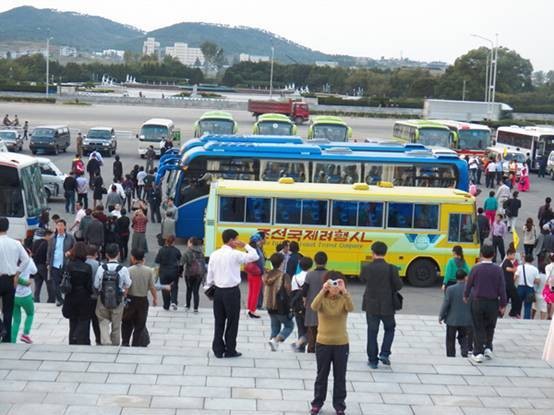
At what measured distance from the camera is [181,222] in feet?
79.2

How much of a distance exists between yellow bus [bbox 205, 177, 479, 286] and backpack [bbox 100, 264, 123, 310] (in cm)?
854

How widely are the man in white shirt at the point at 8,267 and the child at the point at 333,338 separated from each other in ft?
13.3

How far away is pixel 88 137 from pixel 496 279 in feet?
118

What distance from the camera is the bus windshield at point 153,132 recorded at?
151ft

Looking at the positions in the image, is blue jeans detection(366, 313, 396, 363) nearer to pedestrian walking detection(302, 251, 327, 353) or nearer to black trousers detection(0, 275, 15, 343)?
pedestrian walking detection(302, 251, 327, 353)

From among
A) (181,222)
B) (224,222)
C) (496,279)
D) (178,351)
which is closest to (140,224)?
(224,222)

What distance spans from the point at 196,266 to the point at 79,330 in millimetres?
3696

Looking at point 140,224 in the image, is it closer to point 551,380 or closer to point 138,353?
point 138,353

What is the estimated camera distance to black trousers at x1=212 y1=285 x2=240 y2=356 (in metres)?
11.3

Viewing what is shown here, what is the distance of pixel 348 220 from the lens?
20.4 m

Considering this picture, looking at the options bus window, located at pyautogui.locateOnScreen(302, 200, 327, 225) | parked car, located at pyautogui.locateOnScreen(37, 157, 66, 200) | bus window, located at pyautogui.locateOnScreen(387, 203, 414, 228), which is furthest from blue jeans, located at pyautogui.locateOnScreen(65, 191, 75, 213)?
bus window, located at pyautogui.locateOnScreen(387, 203, 414, 228)

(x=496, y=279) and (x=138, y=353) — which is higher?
(x=496, y=279)

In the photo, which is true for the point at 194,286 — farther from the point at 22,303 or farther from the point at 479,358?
the point at 479,358

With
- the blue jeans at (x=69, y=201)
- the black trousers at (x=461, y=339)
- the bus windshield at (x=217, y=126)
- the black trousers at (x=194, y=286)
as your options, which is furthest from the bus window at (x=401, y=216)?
the bus windshield at (x=217, y=126)
